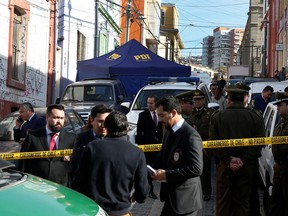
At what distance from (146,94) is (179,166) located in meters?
8.44

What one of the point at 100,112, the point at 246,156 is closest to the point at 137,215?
the point at 246,156

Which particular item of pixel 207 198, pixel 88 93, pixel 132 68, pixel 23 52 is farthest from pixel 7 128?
pixel 23 52

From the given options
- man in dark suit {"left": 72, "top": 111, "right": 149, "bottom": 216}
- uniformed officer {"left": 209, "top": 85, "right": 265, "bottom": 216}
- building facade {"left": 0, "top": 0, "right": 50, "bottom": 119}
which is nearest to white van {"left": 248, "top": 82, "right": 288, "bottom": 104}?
uniformed officer {"left": 209, "top": 85, "right": 265, "bottom": 216}

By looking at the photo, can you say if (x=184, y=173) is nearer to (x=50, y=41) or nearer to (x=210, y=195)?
(x=210, y=195)

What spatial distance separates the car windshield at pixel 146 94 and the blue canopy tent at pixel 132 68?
517cm

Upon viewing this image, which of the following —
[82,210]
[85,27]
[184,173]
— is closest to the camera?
[82,210]

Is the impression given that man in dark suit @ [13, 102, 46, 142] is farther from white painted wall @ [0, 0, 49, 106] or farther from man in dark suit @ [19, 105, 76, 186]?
white painted wall @ [0, 0, 49, 106]

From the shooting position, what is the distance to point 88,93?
16734mm

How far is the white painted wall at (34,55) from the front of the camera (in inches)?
689

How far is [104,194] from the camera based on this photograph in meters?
4.54

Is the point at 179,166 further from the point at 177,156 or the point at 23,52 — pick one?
the point at 23,52

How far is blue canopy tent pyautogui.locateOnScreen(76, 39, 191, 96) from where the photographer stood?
1878 centimetres

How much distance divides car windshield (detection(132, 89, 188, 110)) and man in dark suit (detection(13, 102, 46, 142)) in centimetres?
487

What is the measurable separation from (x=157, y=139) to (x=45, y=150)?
3.38m
